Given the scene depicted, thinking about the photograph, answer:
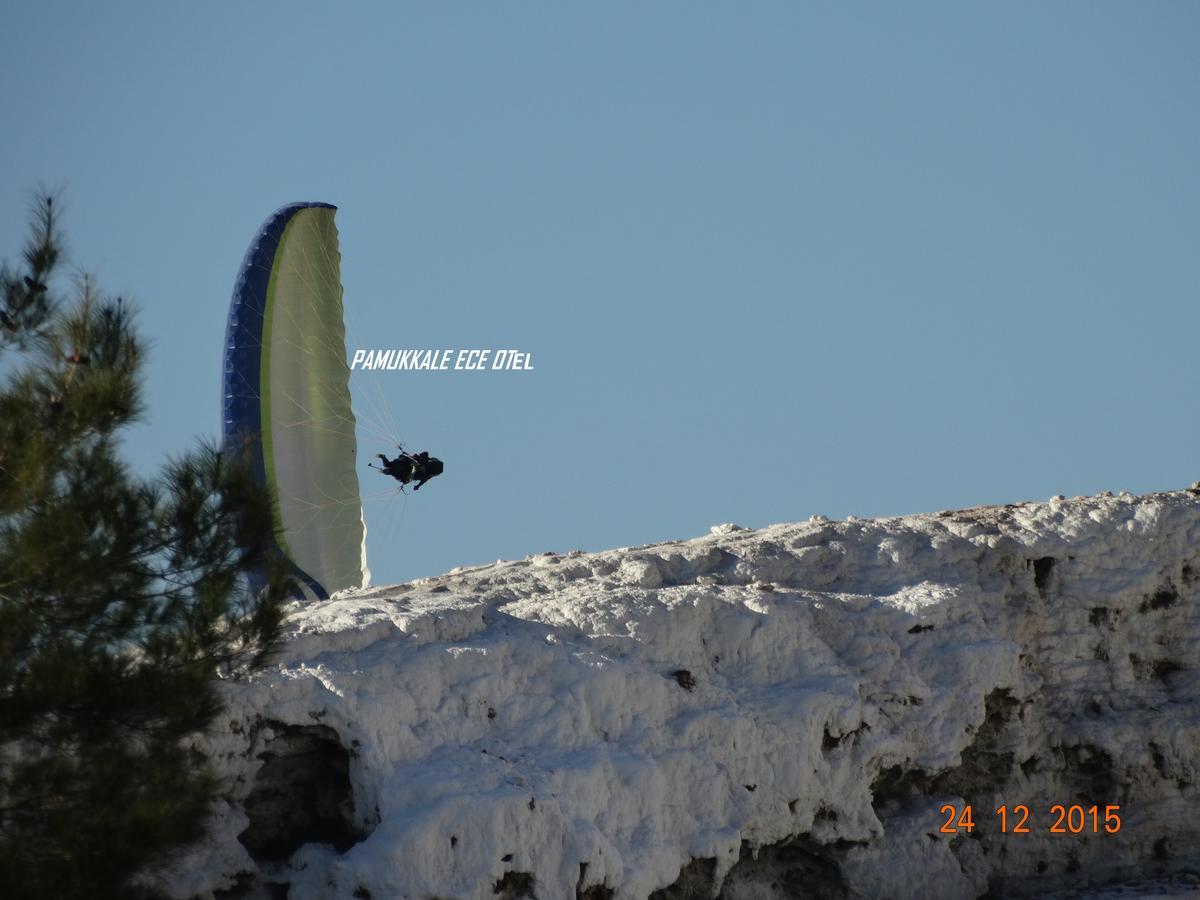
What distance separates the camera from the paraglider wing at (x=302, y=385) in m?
25.3

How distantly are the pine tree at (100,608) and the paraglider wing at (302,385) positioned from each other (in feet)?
40.8

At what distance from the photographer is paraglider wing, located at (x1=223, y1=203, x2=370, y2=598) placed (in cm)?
2534

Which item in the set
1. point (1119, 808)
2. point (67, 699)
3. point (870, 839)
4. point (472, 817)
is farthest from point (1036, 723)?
point (67, 699)

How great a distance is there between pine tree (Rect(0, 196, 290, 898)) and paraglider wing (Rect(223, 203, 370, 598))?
12.4 m

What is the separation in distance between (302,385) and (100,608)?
15015 millimetres

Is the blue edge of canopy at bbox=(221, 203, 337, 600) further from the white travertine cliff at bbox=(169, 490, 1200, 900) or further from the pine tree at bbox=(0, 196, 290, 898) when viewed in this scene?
the pine tree at bbox=(0, 196, 290, 898)

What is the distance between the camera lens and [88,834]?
35.6 ft

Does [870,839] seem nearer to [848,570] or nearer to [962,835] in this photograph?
[962,835]

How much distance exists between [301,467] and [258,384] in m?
1.75
